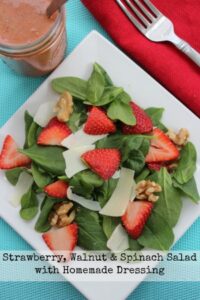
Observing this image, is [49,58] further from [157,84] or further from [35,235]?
[35,235]

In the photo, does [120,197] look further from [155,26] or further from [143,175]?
[155,26]

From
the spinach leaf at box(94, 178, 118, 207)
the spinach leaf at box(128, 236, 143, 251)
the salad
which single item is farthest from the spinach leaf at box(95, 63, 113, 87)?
the spinach leaf at box(128, 236, 143, 251)

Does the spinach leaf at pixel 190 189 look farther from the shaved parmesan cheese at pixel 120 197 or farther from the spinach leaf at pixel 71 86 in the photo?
the spinach leaf at pixel 71 86

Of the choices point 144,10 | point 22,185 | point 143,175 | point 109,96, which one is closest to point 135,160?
point 143,175

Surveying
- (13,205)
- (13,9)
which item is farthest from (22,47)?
(13,205)

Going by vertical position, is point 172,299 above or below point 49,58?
below

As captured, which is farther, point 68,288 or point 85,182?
point 68,288

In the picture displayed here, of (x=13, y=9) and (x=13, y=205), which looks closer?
(x=13, y=9)
